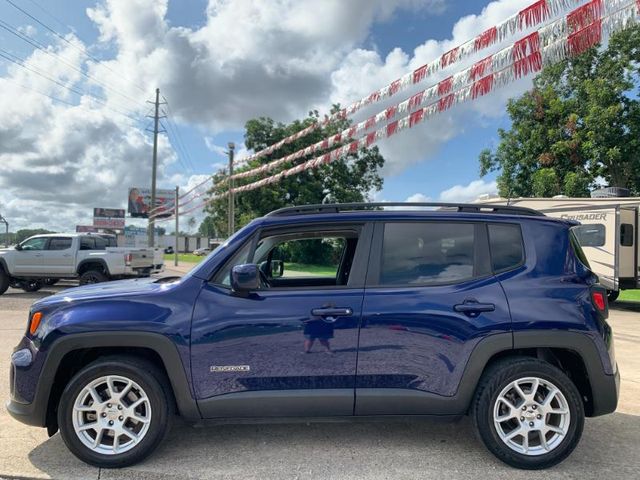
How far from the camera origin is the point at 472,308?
3.11 meters

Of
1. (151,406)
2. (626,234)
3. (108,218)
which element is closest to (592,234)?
(626,234)

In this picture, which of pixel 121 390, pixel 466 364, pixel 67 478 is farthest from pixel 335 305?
pixel 67 478

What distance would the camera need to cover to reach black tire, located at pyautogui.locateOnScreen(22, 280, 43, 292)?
13.5 meters

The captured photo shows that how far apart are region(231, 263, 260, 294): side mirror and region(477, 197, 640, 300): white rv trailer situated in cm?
1085

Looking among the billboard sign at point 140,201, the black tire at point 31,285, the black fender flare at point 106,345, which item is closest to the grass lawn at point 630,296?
the black fender flare at point 106,345


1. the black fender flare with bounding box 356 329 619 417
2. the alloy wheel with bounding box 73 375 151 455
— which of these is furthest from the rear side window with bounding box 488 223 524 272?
the alloy wheel with bounding box 73 375 151 455

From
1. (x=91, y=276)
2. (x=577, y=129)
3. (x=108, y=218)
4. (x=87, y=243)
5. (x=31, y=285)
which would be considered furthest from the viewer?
(x=108, y=218)

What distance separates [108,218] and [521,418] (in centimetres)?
9692

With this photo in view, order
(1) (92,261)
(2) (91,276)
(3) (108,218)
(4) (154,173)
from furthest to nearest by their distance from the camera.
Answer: (3) (108,218), (4) (154,173), (1) (92,261), (2) (91,276)

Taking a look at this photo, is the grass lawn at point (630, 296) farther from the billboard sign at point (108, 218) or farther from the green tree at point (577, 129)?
the billboard sign at point (108, 218)

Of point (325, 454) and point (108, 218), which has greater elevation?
point (108, 218)

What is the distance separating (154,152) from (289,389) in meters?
35.0

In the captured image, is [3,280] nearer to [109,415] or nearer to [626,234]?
[109,415]

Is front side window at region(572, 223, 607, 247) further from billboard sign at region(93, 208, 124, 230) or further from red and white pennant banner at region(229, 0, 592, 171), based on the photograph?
billboard sign at region(93, 208, 124, 230)
